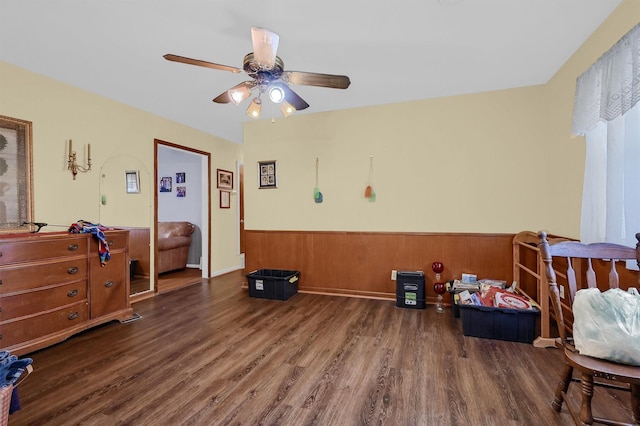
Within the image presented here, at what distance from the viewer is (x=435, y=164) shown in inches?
136

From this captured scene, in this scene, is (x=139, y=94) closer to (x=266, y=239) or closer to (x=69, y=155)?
(x=69, y=155)

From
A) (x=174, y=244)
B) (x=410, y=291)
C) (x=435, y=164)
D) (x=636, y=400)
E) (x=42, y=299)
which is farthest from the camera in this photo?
(x=174, y=244)

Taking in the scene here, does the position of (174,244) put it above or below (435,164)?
below

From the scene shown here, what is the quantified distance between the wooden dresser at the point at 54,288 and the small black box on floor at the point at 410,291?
9.54ft

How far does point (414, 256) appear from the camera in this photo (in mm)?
3520

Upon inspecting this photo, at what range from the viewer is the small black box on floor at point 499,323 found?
2.38 meters

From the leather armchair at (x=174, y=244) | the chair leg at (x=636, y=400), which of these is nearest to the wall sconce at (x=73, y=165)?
the leather armchair at (x=174, y=244)

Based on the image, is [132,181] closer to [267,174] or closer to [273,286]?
[267,174]

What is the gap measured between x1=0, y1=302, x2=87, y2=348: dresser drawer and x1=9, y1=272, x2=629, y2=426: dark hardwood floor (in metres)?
0.15

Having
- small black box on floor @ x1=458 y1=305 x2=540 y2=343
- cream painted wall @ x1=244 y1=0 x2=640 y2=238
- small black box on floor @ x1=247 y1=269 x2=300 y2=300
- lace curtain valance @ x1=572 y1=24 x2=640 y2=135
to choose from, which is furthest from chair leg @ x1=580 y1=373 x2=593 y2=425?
small black box on floor @ x1=247 y1=269 x2=300 y2=300

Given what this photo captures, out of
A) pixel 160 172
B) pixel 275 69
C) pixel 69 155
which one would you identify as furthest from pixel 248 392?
pixel 160 172

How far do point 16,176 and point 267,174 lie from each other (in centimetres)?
253

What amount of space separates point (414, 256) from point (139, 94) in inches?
145

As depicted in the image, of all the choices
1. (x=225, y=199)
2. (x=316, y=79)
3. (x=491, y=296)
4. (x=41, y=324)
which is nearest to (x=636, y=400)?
(x=491, y=296)
